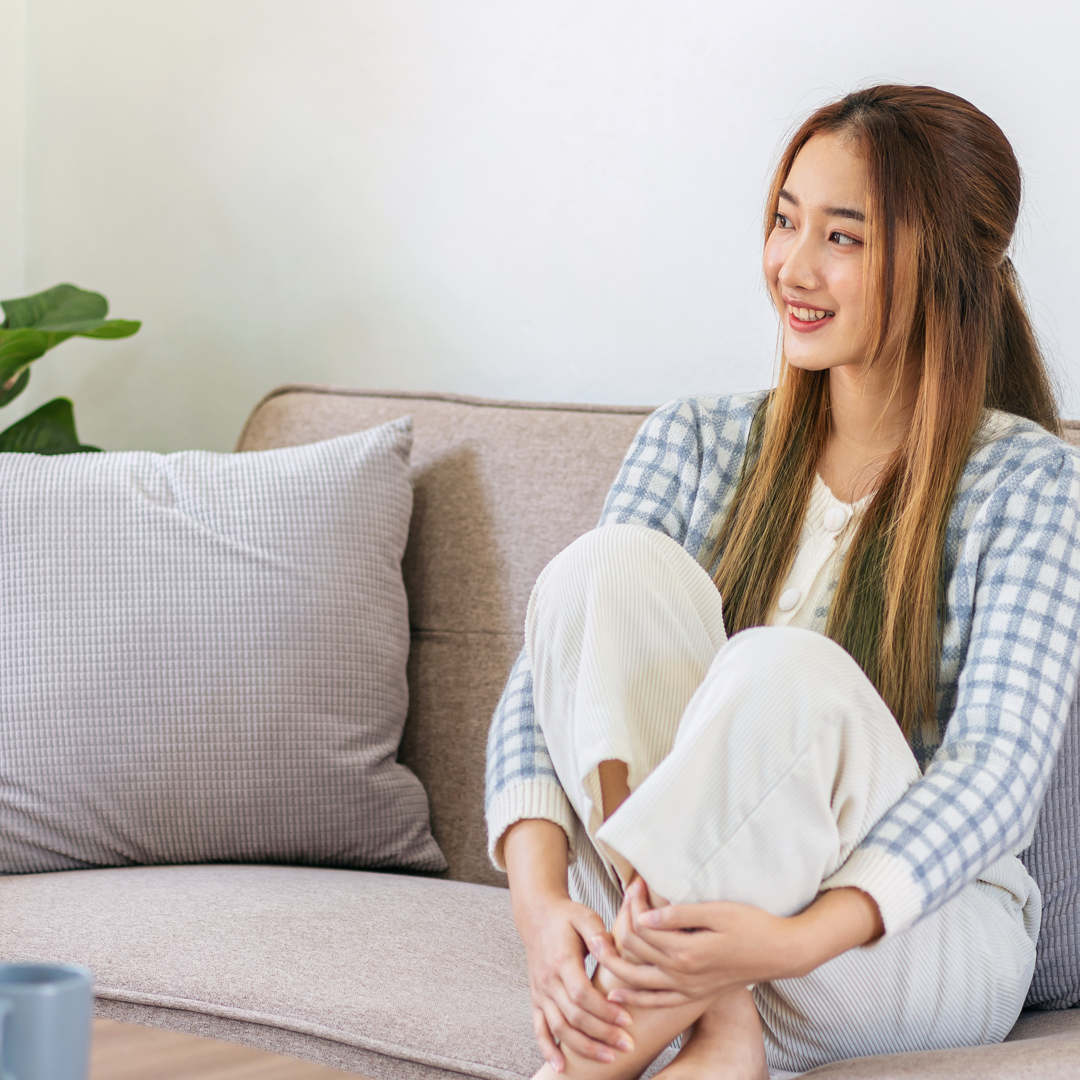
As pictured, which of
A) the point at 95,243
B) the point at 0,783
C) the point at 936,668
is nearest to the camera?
the point at 936,668

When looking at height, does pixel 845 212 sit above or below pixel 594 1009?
above

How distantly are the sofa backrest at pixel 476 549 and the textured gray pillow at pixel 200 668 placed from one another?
0.06 metres

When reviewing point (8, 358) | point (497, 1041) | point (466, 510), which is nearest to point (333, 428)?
point (466, 510)

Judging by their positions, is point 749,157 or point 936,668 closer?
point 936,668

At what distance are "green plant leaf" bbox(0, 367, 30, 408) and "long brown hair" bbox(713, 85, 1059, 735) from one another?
121cm

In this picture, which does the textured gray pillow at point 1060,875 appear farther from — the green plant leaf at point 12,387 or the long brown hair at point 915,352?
the green plant leaf at point 12,387

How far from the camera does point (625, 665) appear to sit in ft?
3.07

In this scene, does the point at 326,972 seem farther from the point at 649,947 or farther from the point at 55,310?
the point at 55,310

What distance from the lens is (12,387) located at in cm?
191

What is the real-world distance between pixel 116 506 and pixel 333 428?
34 cm

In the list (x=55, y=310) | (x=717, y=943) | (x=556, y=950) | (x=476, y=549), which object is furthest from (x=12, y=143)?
(x=717, y=943)

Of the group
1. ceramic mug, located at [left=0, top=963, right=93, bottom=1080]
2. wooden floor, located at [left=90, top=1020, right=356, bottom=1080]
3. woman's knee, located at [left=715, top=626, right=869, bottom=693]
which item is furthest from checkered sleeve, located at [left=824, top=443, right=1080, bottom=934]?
ceramic mug, located at [left=0, top=963, right=93, bottom=1080]

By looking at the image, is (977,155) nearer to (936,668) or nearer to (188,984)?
(936,668)

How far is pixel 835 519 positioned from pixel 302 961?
640 mm
